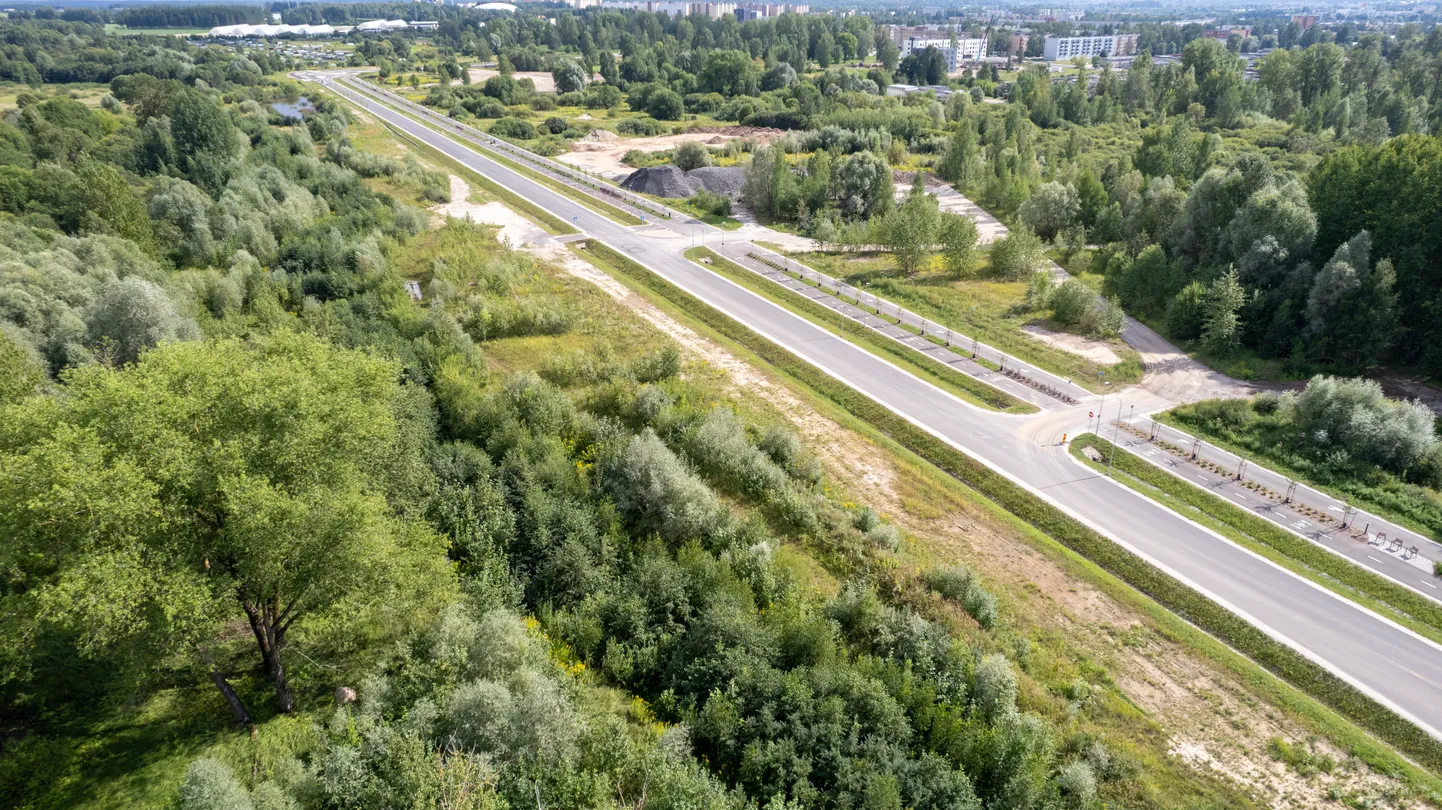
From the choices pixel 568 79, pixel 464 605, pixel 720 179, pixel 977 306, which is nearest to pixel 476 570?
pixel 464 605

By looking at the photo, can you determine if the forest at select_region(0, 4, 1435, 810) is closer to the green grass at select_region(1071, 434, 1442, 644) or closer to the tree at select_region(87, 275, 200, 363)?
the tree at select_region(87, 275, 200, 363)

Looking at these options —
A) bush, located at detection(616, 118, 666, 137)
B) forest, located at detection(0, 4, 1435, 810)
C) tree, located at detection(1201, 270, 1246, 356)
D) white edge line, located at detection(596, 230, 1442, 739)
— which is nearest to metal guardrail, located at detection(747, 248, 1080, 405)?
white edge line, located at detection(596, 230, 1442, 739)

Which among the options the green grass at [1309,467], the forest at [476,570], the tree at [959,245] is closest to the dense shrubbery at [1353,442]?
the green grass at [1309,467]

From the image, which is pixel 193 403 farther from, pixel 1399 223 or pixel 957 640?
pixel 1399 223

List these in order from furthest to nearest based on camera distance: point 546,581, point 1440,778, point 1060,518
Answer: point 1060,518
point 546,581
point 1440,778

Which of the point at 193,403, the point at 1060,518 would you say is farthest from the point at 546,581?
the point at 1060,518

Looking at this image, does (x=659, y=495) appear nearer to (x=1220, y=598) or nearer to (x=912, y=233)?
(x=1220, y=598)
